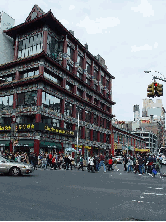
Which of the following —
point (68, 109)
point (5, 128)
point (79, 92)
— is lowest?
point (5, 128)

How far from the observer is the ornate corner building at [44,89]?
3834cm

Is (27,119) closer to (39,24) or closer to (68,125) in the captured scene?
(68,125)

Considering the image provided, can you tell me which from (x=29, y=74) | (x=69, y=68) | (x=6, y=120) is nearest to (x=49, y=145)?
(x=6, y=120)

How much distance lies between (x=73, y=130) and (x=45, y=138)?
7894 mm

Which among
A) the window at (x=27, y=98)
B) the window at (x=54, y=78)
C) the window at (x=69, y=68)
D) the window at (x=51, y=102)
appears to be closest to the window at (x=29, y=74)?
the window at (x=54, y=78)

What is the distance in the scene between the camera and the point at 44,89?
3919 centimetres

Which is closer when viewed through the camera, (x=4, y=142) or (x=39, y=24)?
(x=4, y=142)

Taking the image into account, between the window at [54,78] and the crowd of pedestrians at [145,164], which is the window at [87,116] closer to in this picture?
the window at [54,78]

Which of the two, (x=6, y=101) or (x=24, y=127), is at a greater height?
(x=6, y=101)

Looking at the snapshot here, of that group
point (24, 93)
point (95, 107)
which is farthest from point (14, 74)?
point (95, 107)

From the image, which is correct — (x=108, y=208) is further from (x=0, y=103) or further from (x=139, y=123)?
(x=139, y=123)

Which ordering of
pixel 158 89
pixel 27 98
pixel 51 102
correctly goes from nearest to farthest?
pixel 158 89 < pixel 27 98 < pixel 51 102

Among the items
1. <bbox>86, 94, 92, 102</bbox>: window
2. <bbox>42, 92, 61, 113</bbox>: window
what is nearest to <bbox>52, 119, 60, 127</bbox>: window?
<bbox>42, 92, 61, 113</bbox>: window

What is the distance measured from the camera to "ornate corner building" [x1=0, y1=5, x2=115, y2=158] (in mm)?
38344
